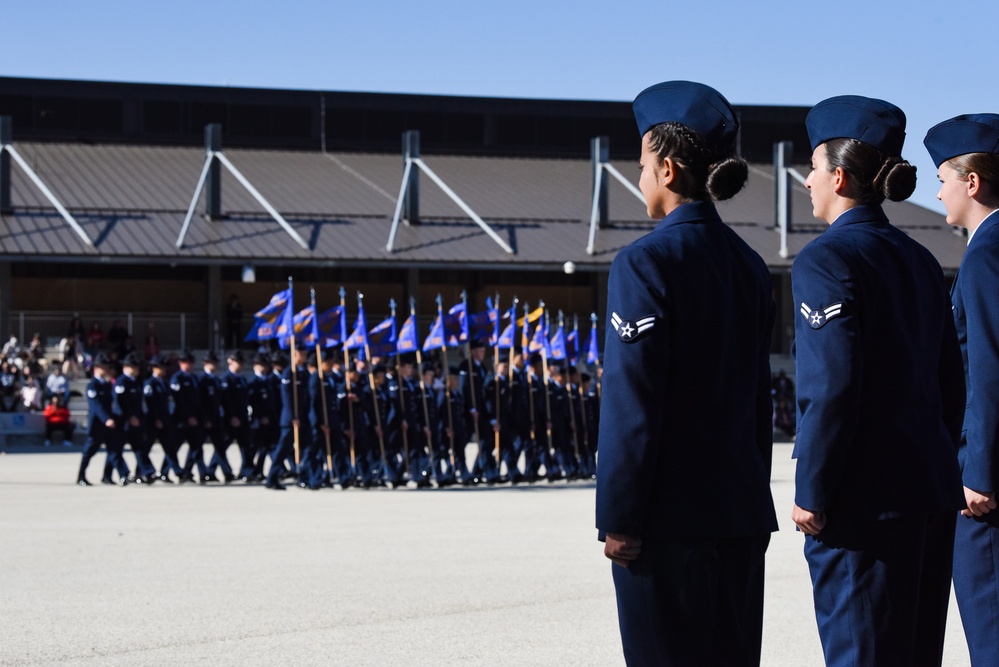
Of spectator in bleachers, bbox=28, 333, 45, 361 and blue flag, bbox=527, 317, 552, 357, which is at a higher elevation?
spectator in bleachers, bbox=28, 333, 45, 361

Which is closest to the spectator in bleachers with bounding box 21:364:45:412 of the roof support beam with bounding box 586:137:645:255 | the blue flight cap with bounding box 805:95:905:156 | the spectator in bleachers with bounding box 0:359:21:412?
the spectator in bleachers with bounding box 0:359:21:412

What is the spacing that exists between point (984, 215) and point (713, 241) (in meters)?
1.71

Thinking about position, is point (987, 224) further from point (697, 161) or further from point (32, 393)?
point (32, 393)

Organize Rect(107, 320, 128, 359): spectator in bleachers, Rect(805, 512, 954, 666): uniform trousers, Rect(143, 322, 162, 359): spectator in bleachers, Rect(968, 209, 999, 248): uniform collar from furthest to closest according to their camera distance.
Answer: Rect(107, 320, 128, 359): spectator in bleachers
Rect(143, 322, 162, 359): spectator in bleachers
Rect(968, 209, 999, 248): uniform collar
Rect(805, 512, 954, 666): uniform trousers

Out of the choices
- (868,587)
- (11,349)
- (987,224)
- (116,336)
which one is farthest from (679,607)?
(116,336)

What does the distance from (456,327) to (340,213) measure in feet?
72.1

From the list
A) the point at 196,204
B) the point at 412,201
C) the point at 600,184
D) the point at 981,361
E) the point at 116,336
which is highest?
the point at 600,184

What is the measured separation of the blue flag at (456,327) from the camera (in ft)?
67.8

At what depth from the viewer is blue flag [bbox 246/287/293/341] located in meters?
20.0

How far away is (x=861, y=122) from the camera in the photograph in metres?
4.54

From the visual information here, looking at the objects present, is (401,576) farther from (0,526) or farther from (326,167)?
(326,167)

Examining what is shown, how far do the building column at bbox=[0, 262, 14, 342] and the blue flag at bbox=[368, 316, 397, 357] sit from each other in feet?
58.0

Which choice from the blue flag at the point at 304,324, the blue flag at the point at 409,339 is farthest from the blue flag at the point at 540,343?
the blue flag at the point at 304,324

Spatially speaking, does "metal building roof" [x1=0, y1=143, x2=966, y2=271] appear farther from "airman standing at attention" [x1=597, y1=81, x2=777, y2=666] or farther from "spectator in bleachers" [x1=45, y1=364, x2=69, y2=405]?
"airman standing at attention" [x1=597, y1=81, x2=777, y2=666]
